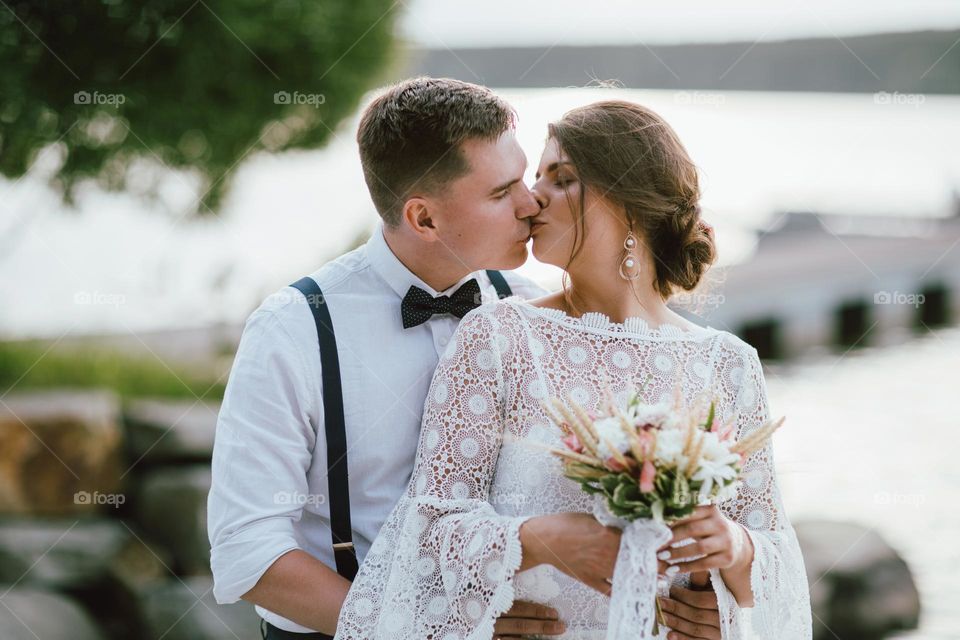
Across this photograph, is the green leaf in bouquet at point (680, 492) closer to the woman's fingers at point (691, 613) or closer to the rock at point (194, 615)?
the woman's fingers at point (691, 613)

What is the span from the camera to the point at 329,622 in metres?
2.24

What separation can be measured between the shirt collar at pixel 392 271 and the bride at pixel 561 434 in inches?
12.0

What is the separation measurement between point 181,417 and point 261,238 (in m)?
1.34

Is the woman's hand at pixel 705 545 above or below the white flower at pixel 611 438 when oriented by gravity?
below

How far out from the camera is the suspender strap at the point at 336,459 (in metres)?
2.34

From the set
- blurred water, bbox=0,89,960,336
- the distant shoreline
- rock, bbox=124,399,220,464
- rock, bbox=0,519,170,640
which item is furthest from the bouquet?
rock, bbox=124,399,220,464

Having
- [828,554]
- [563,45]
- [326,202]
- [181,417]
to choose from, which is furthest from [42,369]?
[828,554]

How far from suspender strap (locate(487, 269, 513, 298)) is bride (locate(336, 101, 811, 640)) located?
0.35 m

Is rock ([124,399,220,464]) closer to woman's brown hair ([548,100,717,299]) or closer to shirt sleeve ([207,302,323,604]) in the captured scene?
shirt sleeve ([207,302,323,604])

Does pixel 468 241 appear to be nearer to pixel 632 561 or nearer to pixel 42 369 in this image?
pixel 632 561

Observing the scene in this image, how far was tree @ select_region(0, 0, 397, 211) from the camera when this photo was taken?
5.67 m

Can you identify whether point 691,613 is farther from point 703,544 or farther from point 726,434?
point 726,434

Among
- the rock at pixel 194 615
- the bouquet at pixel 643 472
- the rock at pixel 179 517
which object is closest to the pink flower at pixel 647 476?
the bouquet at pixel 643 472

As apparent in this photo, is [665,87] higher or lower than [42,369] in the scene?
higher
